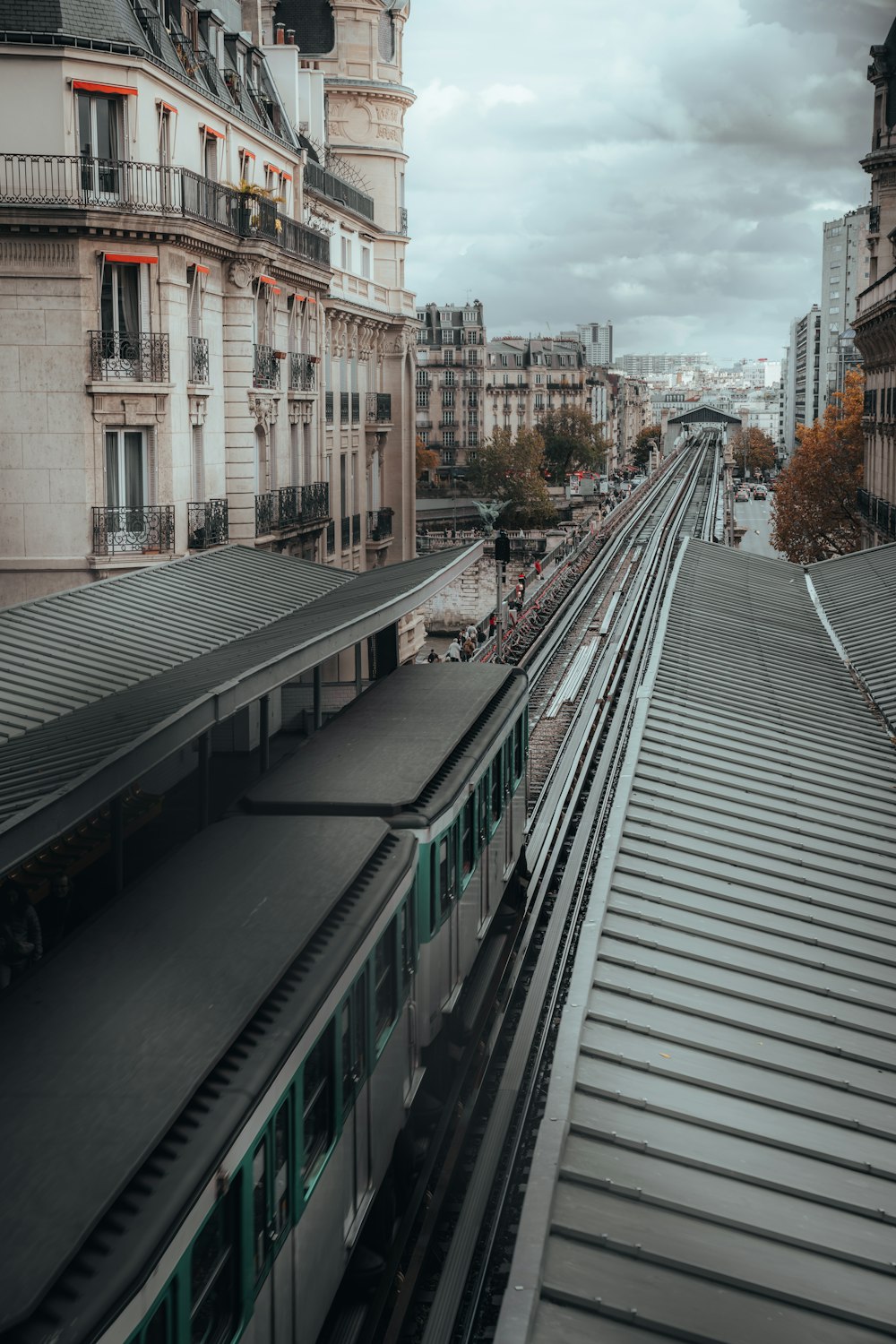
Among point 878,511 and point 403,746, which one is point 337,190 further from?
point 403,746

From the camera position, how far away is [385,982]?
10469mm

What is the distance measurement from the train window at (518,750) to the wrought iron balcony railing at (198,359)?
1299cm

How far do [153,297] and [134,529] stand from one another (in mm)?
4107

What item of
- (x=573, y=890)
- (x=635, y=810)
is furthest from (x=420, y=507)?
(x=635, y=810)

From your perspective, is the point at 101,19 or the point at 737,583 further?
the point at 737,583

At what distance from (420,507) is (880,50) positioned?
2185 inches

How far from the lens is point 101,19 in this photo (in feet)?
82.7

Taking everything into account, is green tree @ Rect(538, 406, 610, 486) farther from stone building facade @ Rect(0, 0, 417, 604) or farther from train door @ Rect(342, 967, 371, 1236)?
train door @ Rect(342, 967, 371, 1236)

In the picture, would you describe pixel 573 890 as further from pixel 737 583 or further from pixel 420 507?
pixel 420 507

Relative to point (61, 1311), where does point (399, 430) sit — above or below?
above

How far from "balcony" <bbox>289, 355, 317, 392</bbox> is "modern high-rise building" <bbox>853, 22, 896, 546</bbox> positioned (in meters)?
19.3

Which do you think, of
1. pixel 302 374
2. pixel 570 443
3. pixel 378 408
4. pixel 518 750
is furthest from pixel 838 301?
pixel 518 750

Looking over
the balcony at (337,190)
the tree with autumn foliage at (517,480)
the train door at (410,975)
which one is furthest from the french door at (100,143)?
the tree with autumn foliage at (517,480)

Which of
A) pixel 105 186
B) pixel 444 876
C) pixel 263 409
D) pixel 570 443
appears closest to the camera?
pixel 444 876
